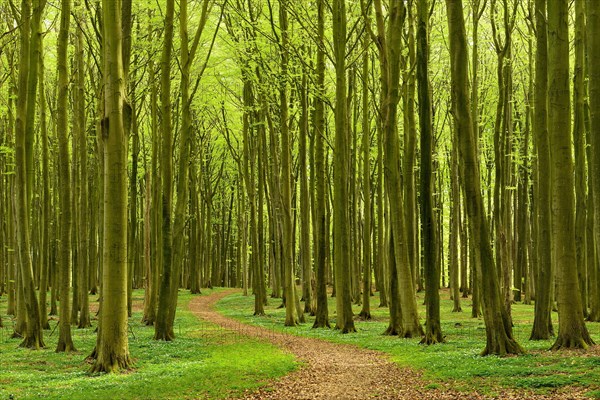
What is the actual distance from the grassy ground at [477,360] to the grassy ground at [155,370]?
2959 mm

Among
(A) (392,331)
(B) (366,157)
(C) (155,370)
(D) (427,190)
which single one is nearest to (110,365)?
(C) (155,370)

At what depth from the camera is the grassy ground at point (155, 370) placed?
34.4ft

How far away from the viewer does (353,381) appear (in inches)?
473

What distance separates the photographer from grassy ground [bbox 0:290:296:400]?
10.5 m

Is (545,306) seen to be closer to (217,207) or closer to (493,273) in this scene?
Result: (493,273)

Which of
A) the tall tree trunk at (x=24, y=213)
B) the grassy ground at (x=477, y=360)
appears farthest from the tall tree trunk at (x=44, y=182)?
the grassy ground at (x=477, y=360)

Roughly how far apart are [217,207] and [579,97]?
4246 centimetres

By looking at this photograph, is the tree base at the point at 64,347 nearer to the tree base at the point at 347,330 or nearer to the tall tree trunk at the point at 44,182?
the tall tree trunk at the point at 44,182

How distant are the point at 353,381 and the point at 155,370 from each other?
161 inches

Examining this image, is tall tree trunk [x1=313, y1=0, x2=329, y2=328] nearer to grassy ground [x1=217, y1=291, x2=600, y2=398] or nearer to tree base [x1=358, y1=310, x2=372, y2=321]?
grassy ground [x1=217, y1=291, x2=600, y2=398]

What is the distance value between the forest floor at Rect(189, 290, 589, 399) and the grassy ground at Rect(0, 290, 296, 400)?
20.4 inches

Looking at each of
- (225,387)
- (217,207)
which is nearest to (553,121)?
(225,387)

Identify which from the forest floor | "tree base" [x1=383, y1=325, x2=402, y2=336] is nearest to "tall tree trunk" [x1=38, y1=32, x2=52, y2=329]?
the forest floor

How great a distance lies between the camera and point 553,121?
13.4 meters
